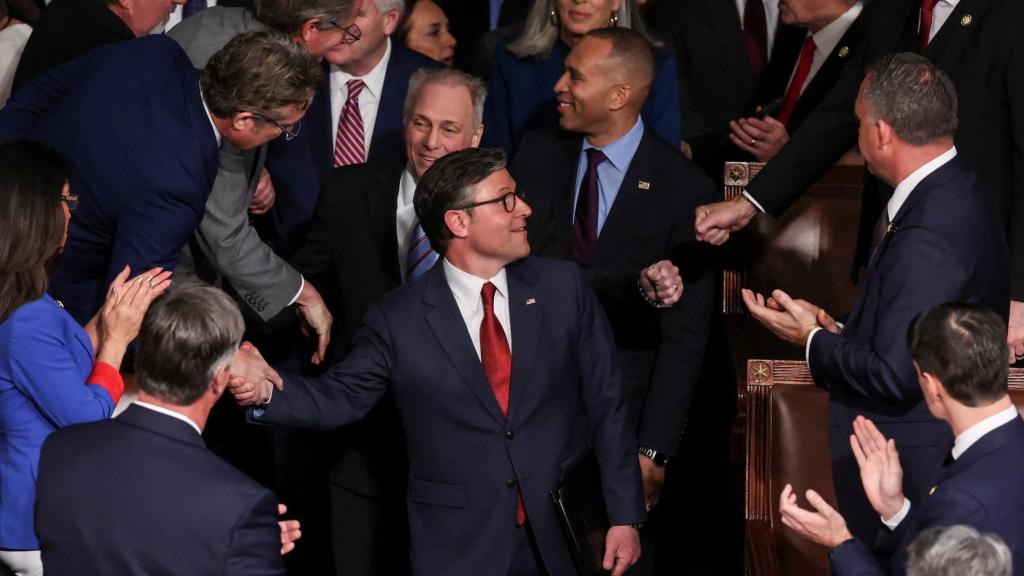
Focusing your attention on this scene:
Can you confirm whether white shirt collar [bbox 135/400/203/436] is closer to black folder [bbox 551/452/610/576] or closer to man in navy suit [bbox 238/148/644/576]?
man in navy suit [bbox 238/148/644/576]

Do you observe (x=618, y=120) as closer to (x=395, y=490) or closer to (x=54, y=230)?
(x=395, y=490)

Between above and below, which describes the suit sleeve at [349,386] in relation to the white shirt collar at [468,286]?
below

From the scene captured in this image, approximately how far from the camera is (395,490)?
14.4ft

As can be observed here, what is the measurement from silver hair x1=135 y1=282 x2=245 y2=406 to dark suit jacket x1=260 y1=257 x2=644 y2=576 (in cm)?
70

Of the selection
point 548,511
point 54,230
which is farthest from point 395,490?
point 54,230

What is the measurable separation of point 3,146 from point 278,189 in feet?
Answer: 5.02

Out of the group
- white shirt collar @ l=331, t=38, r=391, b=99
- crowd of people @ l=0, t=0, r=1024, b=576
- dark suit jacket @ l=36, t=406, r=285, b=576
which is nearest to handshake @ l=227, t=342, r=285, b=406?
crowd of people @ l=0, t=0, r=1024, b=576

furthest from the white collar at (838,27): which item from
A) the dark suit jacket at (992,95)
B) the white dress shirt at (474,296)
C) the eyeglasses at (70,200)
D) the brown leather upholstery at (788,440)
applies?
the eyeglasses at (70,200)

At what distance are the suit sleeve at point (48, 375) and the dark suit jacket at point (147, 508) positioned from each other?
0.35 m

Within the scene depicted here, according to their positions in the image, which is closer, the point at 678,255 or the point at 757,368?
the point at 757,368

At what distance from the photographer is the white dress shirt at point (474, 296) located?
378 cm

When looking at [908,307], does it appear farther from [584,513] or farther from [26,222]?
[26,222]

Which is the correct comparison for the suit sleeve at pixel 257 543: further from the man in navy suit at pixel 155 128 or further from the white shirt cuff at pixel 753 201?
the white shirt cuff at pixel 753 201

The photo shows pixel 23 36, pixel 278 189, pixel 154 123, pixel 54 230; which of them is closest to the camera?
pixel 54 230
